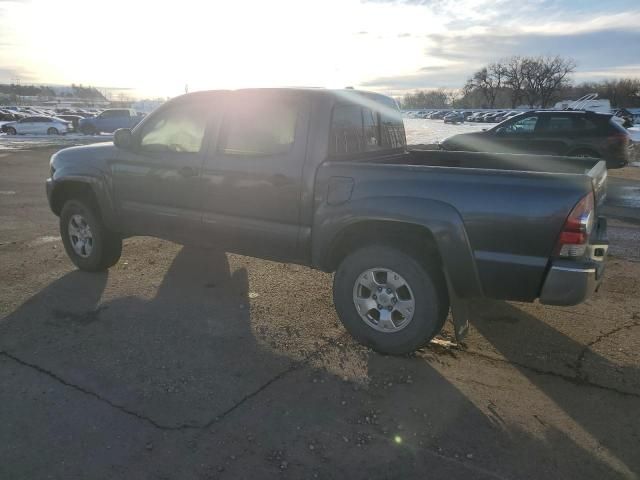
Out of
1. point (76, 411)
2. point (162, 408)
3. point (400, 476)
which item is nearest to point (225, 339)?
point (162, 408)

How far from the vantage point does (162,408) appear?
10.1ft

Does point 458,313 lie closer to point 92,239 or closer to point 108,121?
point 92,239

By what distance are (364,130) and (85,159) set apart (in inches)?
116

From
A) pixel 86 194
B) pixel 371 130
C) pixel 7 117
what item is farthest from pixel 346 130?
pixel 7 117

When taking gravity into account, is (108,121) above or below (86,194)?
above

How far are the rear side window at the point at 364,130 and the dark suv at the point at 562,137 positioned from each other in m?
7.15

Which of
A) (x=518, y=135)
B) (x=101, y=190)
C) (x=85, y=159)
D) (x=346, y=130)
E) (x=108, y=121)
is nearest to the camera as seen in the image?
(x=346, y=130)

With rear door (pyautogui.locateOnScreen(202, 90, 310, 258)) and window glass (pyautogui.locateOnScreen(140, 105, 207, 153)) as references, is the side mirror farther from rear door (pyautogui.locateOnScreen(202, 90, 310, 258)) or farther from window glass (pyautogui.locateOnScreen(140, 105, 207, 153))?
rear door (pyautogui.locateOnScreen(202, 90, 310, 258))

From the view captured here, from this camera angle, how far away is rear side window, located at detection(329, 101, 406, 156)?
4082mm

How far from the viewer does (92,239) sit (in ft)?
17.7

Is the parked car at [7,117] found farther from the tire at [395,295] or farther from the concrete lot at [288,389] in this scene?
the tire at [395,295]

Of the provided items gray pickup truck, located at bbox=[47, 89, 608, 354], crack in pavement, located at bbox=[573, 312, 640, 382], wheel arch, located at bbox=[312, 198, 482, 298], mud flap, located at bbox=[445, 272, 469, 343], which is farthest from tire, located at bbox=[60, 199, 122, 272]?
crack in pavement, located at bbox=[573, 312, 640, 382]

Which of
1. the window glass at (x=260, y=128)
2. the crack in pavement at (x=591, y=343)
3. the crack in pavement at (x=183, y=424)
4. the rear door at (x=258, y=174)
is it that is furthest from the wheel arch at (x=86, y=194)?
the crack in pavement at (x=591, y=343)

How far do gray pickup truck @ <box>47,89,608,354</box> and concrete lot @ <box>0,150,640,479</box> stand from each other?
1.71 feet
